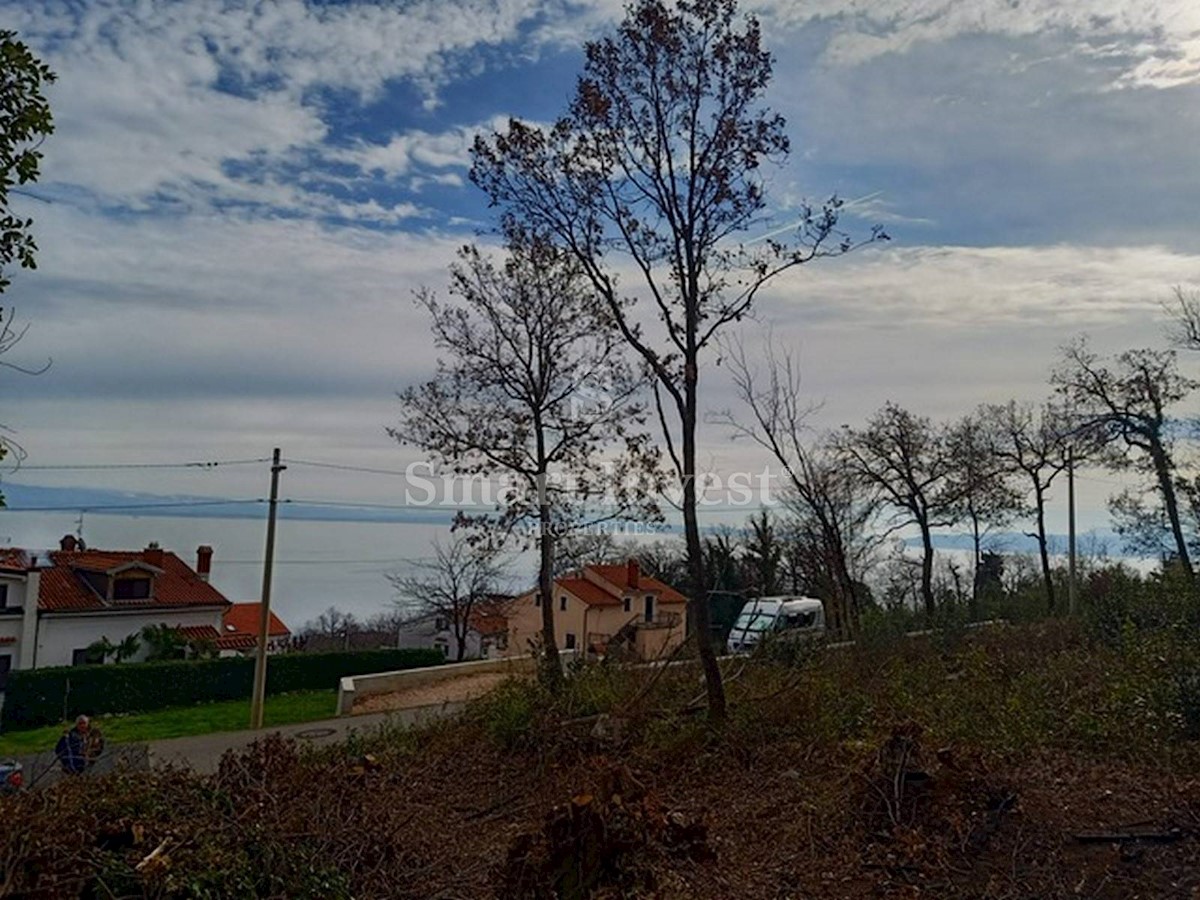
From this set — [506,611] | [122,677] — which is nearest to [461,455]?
[122,677]

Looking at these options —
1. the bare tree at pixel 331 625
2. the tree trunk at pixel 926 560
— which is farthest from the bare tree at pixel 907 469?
the bare tree at pixel 331 625

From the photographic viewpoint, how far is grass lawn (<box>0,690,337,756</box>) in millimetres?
15742

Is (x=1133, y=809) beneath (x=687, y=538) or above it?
beneath

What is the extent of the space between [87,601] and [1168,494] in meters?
29.1

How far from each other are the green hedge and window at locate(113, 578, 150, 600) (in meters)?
7.06

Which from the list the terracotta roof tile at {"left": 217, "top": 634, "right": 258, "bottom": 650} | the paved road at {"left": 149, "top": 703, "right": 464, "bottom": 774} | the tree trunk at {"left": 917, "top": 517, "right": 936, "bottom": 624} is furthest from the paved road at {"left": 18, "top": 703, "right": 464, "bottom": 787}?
the terracotta roof tile at {"left": 217, "top": 634, "right": 258, "bottom": 650}

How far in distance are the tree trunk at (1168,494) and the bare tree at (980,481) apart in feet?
11.8

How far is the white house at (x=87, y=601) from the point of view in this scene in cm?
2342

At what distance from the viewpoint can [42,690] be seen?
18531 mm

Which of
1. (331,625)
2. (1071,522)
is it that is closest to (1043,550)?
(1071,522)

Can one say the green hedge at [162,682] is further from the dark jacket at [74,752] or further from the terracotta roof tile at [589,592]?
the dark jacket at [74,752]

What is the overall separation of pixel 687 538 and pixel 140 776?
550 centimetres

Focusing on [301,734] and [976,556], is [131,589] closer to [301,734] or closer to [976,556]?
[301,734]

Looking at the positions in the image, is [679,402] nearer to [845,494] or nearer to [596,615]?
[845,494]
